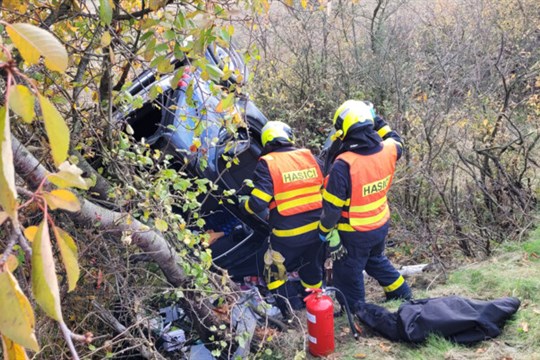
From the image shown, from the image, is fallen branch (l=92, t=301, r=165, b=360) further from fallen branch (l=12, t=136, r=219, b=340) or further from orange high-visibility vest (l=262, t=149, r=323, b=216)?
orange high-visibility vest (l=262, t=149, r=323, b=216)

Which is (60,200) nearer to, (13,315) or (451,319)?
(13,315)

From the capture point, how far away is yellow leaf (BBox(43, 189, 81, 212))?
734 mm

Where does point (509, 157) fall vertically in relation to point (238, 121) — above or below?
below

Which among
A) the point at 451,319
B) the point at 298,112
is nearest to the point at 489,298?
the point at 451,319

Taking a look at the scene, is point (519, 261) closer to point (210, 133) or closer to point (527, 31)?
point (210, 133)

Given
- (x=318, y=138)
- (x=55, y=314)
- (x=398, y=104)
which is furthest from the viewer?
(x=318, y=138)

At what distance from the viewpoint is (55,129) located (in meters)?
0.66

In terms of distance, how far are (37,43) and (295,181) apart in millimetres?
3693

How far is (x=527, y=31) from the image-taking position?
758cm

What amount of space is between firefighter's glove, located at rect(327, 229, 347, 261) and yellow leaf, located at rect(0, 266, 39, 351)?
12.2 ft

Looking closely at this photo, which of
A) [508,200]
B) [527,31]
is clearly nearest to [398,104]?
[508,200]

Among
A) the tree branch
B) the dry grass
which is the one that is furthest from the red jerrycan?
A: the tree branch

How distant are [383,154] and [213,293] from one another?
1.93 metres

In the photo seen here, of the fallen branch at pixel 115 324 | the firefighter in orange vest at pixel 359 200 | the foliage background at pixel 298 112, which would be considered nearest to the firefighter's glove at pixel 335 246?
the firefighter in orange vest at pixel 359 200
